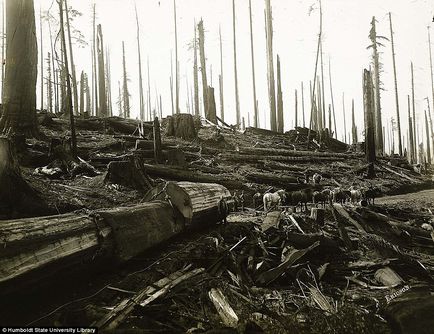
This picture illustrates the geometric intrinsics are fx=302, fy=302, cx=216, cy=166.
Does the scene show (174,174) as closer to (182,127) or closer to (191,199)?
(191,199)

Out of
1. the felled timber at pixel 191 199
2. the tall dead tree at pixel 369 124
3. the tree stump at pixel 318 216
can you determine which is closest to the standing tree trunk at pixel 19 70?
the felled timber at pixel 191 199

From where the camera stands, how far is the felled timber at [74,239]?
2.09m

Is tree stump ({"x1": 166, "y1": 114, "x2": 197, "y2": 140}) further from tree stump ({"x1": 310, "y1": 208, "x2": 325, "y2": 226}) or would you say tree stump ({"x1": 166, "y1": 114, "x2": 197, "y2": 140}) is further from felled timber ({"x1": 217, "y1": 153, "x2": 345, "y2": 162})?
tree stump ({"x1": 310, "y1": 208, "x2": 325, "y2": 226})

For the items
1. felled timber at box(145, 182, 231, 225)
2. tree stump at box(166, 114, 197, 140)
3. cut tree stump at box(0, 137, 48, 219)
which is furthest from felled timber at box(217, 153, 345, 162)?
cut tree stump at box(0, 137, 48, 219)

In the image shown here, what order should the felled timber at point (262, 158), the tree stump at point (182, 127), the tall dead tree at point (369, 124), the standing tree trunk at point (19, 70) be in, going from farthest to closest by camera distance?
the tree stump at point (182, 127), the tall dead tree at point (369, 124), the felled timber at point (262, 158), the standing tree trunk at point (19, 70)

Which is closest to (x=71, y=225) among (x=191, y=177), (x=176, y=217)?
(x=176, y=217)

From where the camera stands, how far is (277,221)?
4.70 m

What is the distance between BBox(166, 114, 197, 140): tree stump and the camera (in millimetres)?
12938

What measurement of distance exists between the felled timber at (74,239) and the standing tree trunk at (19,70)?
5.63 metres

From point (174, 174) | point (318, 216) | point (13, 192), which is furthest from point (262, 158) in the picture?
point (13, 192)

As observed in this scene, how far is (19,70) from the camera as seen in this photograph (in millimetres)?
7441

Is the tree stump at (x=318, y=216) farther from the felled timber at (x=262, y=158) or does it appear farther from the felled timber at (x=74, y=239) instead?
the felled timber at (x=262, y=158)

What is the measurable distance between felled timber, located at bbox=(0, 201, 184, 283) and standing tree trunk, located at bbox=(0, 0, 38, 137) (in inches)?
222

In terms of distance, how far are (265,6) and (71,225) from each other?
2440 cm
